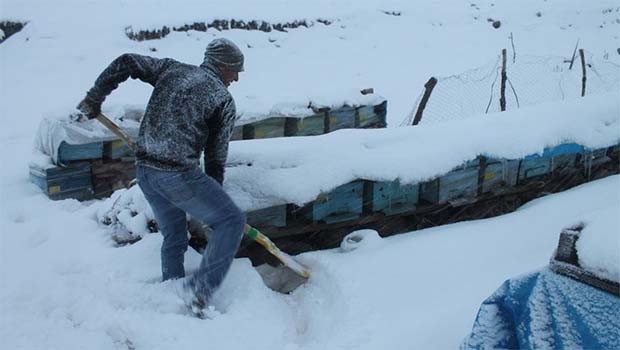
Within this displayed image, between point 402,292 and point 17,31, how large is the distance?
545 inches

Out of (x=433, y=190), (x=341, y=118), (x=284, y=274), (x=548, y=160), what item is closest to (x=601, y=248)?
(x=284, y=274)

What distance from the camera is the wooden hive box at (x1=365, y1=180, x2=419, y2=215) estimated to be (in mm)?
4602

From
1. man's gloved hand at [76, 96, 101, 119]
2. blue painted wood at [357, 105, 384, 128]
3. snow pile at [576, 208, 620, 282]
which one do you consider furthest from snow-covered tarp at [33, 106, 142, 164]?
snow pile at [576, 208, 620, 282]

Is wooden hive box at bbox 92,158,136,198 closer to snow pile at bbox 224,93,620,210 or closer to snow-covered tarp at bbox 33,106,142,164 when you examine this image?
snow-covered tarp at bbox 33,106,142,164

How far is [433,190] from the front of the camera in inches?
191

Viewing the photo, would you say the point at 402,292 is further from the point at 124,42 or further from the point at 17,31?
the point at 17,31

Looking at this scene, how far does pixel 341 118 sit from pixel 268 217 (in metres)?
3.11

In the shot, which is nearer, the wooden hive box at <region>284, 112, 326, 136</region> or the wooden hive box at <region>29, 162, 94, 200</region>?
the wooden hive box at <region>29, 162, 94, 200</region>

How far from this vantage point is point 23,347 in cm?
289

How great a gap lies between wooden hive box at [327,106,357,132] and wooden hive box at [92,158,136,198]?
97.9 inches

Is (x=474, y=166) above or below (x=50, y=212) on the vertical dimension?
above

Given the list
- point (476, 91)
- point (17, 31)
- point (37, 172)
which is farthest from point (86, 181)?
point (17, 31)

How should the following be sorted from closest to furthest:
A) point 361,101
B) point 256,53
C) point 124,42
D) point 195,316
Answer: point 195,316, point 361,101, point 124,42, point 256,53

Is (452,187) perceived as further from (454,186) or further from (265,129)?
(265,129)
